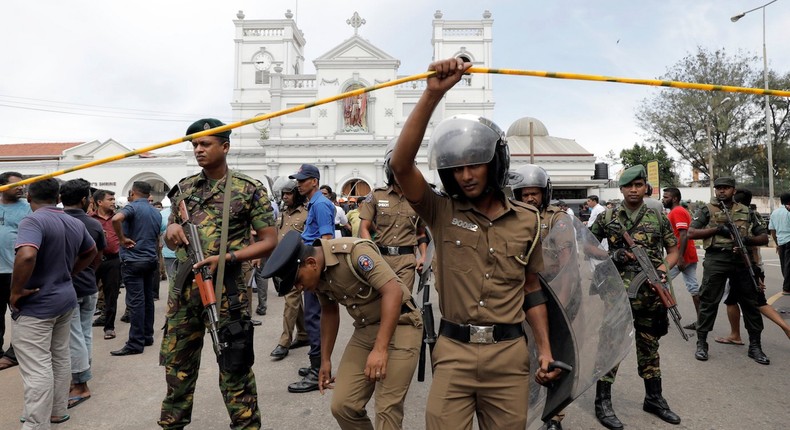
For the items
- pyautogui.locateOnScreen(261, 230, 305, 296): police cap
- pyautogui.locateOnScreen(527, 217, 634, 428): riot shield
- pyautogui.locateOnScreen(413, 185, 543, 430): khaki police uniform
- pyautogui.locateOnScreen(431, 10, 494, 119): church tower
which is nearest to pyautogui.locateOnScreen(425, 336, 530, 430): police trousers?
pyautogui.locateOnScreen(413, 185, 543, 430): khaki police uniform

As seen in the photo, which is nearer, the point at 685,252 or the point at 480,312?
the point at 480,312

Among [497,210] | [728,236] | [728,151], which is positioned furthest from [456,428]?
[728,151]

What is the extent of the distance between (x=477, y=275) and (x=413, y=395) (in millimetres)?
2468

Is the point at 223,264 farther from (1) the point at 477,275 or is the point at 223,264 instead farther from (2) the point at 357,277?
(1) the point at 477,275

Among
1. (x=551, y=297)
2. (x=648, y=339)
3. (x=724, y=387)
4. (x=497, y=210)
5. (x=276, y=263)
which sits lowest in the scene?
(x=724, y=387)

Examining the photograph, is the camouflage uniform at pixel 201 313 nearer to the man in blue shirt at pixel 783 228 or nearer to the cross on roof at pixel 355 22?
the man in blue shirt at pixel 783 228

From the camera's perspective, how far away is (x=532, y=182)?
372 cm

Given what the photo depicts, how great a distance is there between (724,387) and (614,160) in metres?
51.7

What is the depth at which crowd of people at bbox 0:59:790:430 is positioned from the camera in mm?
2146

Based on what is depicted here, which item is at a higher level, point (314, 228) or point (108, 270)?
point (314, 228)

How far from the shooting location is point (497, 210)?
7.46 ft

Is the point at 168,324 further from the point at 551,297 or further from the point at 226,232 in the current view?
the point at 551,297

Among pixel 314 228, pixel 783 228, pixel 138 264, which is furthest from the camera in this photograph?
pixel 783 228

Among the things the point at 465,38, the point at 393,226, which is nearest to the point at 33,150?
the point at 465,38
